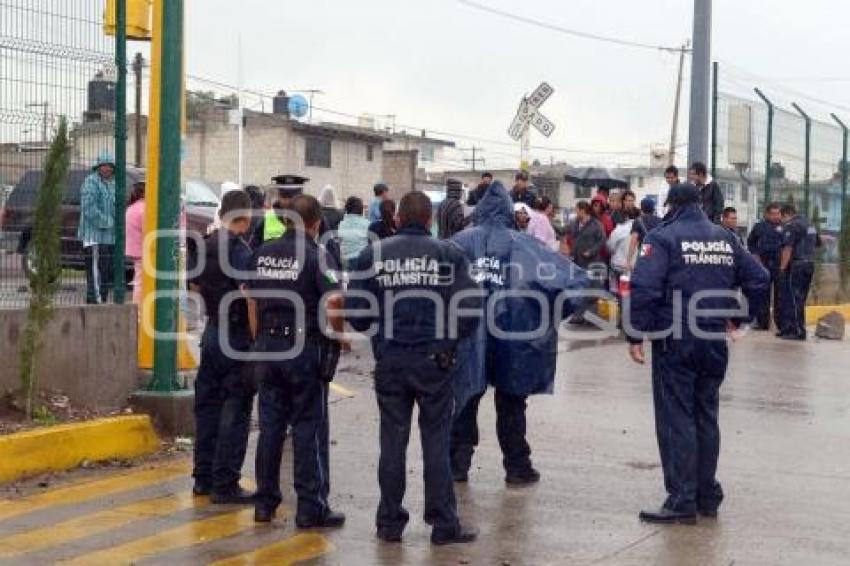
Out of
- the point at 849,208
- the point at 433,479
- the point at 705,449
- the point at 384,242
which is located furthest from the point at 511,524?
the point at 849,208

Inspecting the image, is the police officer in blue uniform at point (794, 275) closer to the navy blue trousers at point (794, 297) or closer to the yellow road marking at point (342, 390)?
the navy blue trousers at point (794, 297)

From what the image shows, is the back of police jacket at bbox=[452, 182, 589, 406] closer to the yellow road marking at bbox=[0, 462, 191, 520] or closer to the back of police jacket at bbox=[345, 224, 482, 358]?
the back of police jacket at bbox=[345, 224, 482, 358]

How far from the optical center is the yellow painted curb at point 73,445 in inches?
363

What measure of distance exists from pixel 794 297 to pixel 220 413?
11.8 metres

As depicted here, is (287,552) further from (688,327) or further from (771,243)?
(771,243)

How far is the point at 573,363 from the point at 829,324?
19.8ft

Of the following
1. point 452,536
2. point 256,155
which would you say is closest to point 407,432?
Answer: point 452,536

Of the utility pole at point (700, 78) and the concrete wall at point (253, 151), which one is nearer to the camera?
the utility pole at point (700, 78)

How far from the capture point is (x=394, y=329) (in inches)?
301

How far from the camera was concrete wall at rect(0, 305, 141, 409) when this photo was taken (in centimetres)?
1017

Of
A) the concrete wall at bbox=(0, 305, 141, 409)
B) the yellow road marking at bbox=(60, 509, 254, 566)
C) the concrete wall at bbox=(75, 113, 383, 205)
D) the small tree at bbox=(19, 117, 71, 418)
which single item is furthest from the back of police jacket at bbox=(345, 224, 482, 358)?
the concrete wall at bbox=(75, 113, 383, 205)

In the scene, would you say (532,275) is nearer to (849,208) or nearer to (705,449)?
(705,449)

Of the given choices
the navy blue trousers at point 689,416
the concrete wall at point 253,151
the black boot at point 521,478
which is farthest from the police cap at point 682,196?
the concrete wall at point 253,151

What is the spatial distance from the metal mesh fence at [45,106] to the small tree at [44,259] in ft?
0.61
